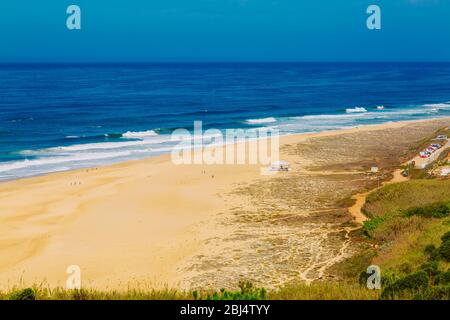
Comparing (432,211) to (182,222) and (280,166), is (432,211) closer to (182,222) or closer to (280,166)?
(182,222)

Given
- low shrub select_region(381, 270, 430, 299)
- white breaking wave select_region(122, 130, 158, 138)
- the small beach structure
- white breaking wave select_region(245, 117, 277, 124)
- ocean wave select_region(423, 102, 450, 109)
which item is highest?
ocean wave select_region(423, 102, 450, 109)

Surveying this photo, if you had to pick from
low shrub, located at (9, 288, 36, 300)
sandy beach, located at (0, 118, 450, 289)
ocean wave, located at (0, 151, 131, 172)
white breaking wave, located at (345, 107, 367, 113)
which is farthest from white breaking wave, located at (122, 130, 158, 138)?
low shrub, located at (9, 288, 36, 300)

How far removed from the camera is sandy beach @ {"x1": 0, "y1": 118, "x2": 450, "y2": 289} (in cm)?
Result: 1822

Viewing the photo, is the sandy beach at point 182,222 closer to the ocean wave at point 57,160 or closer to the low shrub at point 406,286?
the ocean wave at point 57,160

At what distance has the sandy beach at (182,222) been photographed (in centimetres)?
1822

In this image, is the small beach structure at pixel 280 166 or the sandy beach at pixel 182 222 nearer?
the sandy beach at pixel 182 222

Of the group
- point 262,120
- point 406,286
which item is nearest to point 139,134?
point 262,120

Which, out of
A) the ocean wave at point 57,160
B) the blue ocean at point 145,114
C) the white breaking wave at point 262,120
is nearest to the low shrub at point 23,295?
the blue ocean at point 145,114

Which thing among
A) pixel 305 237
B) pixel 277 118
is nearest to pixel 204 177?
pixel 305 237

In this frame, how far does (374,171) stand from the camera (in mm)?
33906

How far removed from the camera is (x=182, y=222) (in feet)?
79.8

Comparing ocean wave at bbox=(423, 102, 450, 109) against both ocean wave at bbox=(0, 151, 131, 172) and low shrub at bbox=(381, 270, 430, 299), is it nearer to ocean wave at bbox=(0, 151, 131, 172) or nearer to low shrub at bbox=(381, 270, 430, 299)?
ocean wave at bbox=(0, 151, 131, 172)

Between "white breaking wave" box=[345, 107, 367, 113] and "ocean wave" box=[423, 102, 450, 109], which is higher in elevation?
"ocean wave" box=[423, 102, 450, 109]

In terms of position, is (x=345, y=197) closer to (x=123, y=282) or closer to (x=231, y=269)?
(x=231, y=269)
